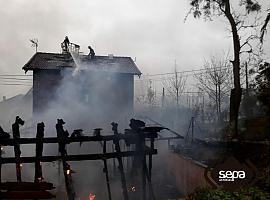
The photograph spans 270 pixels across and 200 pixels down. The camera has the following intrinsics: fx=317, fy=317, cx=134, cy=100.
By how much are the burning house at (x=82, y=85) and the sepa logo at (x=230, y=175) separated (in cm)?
2343

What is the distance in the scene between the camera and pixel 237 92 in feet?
54.7

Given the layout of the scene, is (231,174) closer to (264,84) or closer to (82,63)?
(264,84)

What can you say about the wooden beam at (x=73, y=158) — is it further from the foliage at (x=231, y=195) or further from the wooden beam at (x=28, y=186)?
the foliage at (x=231, y=195)

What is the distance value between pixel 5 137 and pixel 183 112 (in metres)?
41.0

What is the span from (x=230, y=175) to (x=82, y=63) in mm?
26133

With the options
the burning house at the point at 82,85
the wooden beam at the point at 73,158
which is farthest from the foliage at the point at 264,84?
the burning house at the point at 82,85

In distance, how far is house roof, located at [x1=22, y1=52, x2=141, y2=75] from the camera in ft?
101

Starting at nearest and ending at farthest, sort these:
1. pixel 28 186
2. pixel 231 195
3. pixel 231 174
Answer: pixel 28 186 < pixel 231 195 < pixel 231 174

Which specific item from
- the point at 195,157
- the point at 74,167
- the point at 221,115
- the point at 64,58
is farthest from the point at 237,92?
the point at 64,58

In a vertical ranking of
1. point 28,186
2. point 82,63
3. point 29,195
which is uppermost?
point 82,63

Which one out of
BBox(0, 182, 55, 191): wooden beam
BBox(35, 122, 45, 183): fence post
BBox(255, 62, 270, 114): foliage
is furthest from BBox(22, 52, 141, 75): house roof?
BBox(0, 182, 55, 191): wooden beam

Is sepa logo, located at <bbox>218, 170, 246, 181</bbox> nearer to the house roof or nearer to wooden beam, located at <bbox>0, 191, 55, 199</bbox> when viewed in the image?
wooden beam, located at <bbox>0, 191, 55, 199</bbox>

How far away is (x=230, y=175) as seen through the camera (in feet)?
24.0

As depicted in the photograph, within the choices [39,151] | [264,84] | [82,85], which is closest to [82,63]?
[82,85]
